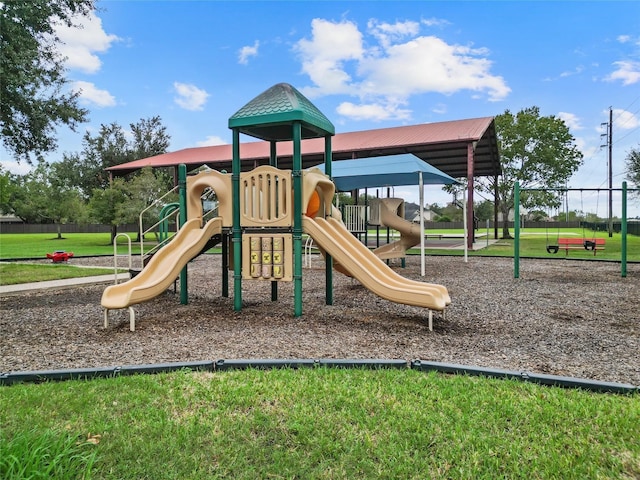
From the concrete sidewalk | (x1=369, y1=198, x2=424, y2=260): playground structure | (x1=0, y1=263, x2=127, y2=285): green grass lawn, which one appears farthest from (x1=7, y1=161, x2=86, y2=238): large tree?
(x1=369, y1=198, x2=424, y2=260): playground structure

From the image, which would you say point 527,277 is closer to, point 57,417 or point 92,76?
point 57,417

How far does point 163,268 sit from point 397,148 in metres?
15.5

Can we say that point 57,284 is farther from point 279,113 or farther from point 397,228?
point 397,228

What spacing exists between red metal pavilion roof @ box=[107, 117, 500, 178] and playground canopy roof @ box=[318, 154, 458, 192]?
663cm

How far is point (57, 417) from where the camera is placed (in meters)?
2.54

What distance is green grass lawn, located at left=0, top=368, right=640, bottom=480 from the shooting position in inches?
80.7

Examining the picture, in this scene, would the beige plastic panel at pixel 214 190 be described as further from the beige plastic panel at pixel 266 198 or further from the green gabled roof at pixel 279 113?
the green gabled roof at pixel 279 113

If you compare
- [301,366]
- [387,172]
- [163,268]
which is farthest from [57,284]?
[387,172]

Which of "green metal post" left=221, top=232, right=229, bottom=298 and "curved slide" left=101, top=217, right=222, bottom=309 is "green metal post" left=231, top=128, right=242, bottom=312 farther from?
"green metal post" left=221, top=232, right=229, bottom=298

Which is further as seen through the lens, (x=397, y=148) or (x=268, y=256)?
(x=397, y=148)

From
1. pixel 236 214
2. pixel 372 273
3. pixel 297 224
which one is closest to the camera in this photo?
pixel 372 273

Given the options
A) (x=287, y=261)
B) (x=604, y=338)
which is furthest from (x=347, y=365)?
(x=604, y=338)

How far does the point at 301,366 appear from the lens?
134 inches

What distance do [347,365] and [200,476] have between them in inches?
63.4
